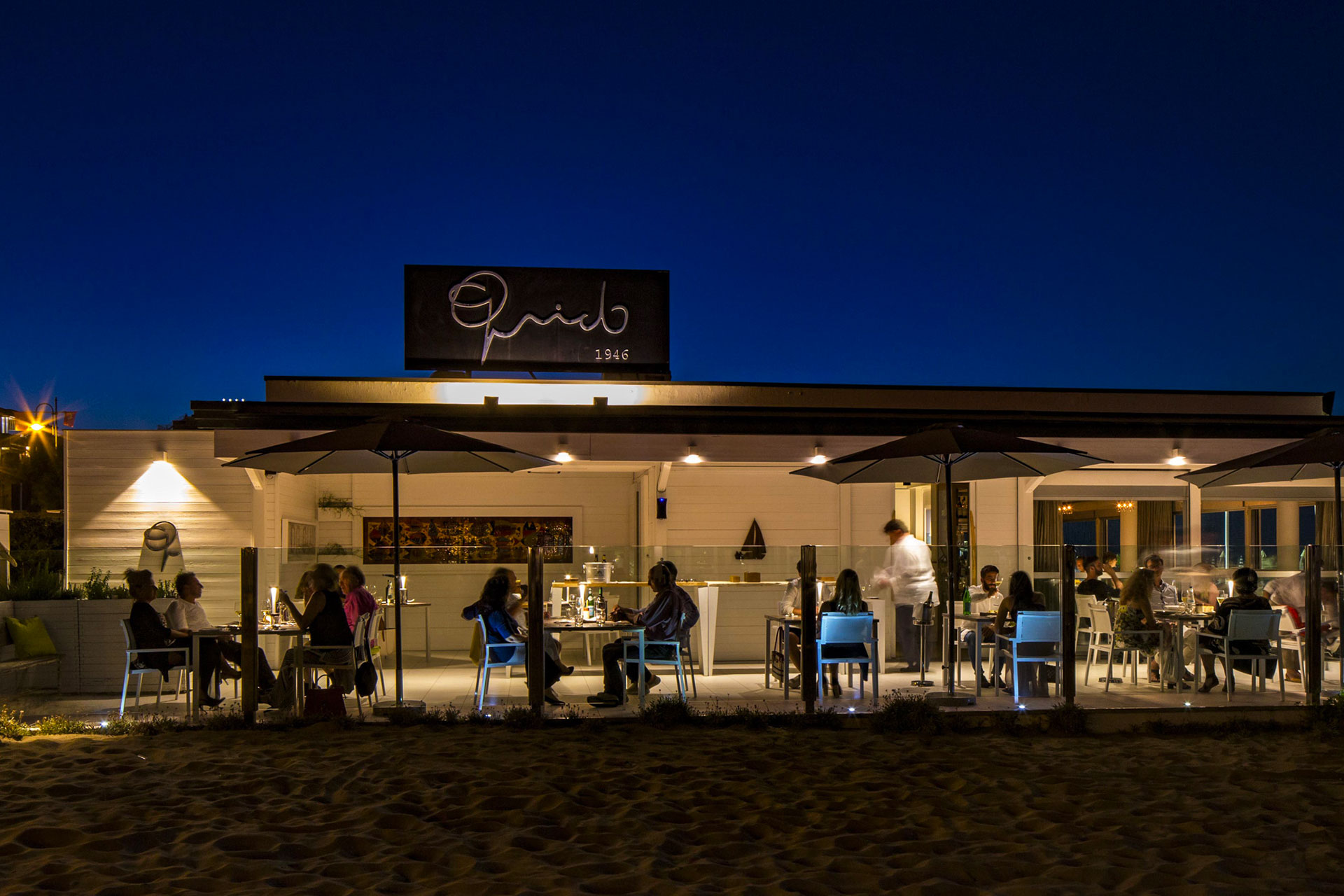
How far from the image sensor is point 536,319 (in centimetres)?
1502

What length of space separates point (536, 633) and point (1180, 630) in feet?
17.6

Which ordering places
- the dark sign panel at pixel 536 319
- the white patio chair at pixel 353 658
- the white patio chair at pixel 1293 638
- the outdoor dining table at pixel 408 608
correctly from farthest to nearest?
the dark sign panel at pixel 536 319
the white patio chair at pixel 1293 638
the outdoor dining table at pixel 408 608
the white patio chair at pixel 353 658

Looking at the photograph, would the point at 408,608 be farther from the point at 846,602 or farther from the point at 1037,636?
the point at 1037,636

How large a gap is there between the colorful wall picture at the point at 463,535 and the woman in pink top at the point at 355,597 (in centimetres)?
566

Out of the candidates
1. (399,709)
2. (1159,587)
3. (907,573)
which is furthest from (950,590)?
(399,709)

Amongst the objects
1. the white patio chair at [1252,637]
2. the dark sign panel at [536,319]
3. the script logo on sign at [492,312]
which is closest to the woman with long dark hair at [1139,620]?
the white patio chair at [1252,637]

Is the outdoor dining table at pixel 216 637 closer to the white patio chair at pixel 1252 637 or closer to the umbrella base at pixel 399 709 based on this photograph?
the umbrella base at pixel 399 709

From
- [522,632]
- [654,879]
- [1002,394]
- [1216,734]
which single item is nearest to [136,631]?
[522,632]

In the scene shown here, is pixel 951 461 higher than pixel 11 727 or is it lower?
higher

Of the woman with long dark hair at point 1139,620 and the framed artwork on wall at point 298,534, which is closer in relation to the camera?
the woman with long dark hair at point 1139,620

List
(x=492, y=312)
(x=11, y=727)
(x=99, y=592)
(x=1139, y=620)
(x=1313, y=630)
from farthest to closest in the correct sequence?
(x=492, y=312) < (x=99, y=592) < (x=1139, y=620) < (x=1313, y=630) < (x=11, y=727)

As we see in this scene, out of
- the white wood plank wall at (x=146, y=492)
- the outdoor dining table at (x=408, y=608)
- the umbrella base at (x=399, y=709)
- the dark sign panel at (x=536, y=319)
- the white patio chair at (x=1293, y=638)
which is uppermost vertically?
the dark sign panel at (x=536, y=319)

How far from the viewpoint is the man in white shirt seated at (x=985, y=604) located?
952 centimetres

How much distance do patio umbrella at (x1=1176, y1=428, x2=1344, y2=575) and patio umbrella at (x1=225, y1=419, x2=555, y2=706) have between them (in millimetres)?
6211
